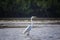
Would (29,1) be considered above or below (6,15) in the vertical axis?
above

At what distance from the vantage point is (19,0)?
38.4ft

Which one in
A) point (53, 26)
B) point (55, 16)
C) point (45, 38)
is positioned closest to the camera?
point (45, 38)

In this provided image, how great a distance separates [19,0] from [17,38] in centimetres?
548

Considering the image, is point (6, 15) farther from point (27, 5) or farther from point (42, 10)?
point (42, 10)

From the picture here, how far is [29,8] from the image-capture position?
38.3 feet

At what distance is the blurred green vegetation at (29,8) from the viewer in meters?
11.6

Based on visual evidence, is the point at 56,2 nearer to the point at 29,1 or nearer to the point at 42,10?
the point at 42,10

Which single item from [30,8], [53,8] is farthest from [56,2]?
[30,8]

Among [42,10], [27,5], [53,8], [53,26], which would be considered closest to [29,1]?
[27,5]

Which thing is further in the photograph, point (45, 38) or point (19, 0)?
point (19, 0)

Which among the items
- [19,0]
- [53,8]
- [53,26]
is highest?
[19,0]

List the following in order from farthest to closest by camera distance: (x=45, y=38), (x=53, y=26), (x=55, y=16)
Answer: (x=55, y=16) → (x=53, y=26) → (x=45, y=38)

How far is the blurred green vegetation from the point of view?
11594 millimetres

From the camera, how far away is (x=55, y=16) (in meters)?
11.5
